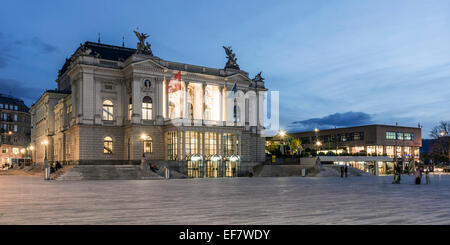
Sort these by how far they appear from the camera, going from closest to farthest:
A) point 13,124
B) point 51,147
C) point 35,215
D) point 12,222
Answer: point 12,222
point 35,215
point 51,147
point 13,124

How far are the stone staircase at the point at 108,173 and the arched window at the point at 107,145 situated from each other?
41.0ft

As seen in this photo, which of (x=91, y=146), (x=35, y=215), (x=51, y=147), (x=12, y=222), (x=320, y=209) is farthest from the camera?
(x=51, y=147)

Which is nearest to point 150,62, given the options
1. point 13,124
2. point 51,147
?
point 51,147

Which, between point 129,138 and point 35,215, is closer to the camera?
point 35,215

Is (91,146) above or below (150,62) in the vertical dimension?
below

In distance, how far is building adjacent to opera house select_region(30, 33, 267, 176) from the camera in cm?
7112

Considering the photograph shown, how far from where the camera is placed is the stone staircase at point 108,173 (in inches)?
2178

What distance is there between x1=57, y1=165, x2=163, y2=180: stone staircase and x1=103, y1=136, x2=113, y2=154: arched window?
41.0 feet

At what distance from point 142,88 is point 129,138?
28.1 feet

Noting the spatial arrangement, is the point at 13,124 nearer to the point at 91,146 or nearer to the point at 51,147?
the point at 51,147

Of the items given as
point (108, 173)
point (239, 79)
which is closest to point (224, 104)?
point (239, 79)

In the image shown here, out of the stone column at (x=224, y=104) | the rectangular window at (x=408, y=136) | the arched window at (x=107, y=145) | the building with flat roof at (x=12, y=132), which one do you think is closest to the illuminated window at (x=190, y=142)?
the stone column at (x=224, y=104)

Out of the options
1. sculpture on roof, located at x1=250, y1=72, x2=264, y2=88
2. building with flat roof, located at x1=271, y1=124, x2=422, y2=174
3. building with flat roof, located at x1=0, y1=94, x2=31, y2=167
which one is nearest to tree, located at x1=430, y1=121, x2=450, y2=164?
building with flat roof, located at x1=271, y1=124, x2=422, y2=174
